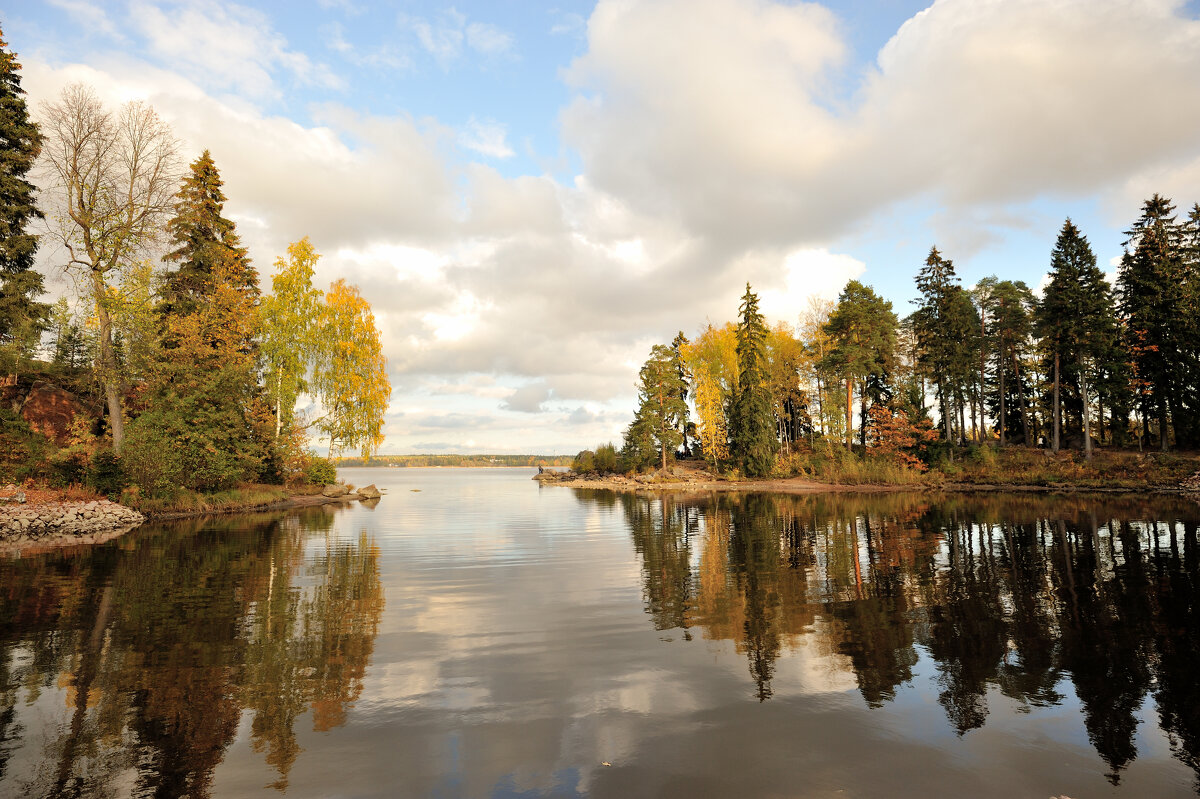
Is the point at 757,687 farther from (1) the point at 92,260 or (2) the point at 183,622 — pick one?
(1) the point at 92,260

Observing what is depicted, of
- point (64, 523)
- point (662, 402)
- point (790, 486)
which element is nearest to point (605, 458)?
point (662, 402)

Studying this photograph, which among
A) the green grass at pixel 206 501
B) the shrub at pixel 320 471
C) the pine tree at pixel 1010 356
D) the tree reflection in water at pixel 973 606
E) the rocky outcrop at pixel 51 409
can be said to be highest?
the pine tree at pixel 1010 356

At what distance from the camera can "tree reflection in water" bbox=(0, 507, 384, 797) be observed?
5.65 meters

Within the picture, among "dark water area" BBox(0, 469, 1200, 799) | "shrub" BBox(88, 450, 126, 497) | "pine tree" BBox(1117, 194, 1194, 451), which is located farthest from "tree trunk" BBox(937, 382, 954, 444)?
"shrub" BBox(88, 450, 126, 497)

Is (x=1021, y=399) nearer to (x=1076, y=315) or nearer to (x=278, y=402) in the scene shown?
(x=1076, y=315)

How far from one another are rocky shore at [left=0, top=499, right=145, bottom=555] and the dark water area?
175 inches

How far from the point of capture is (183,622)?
1048 centimetres

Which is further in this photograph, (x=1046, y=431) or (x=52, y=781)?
(x=1046, y=431)

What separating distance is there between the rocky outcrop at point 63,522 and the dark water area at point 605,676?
5.57 metres

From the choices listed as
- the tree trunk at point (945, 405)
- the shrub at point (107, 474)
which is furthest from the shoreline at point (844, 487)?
the shrub at point (107, 474)

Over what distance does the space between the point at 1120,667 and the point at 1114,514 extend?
999 inches

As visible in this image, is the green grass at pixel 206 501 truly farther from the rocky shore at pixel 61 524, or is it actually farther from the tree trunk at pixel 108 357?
the tree trunk at pixel 108 357

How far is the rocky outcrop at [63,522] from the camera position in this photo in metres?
21.5

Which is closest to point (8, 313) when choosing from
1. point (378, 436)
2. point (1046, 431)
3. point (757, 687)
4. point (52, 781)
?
point (378, 436)
